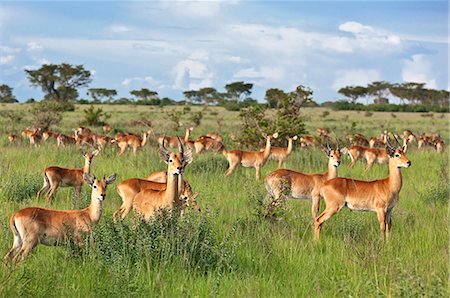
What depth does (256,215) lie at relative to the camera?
7.92 metres

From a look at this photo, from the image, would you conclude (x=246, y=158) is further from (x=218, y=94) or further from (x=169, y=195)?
(x=218, y=94)

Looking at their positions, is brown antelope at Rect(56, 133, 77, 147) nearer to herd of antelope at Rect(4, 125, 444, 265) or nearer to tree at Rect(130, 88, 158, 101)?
herd of antelope at Rect(4, 125, 444, 265)

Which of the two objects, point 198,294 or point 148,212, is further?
point 148,212

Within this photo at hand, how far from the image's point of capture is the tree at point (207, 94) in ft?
275

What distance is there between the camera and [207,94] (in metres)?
85.1

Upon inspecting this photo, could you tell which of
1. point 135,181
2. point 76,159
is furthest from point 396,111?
point 135,181

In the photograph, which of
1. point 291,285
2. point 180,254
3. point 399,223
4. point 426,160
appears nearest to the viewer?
point 291,285

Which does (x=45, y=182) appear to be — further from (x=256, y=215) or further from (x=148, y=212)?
(x=256, y=215)

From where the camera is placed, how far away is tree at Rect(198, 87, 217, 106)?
275 ft

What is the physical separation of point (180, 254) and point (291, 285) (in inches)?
44.1

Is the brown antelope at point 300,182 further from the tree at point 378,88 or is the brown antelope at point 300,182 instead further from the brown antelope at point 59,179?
the tree at point 378,88

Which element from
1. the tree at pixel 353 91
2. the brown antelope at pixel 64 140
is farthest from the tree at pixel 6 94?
the brown antelope at pixel 64 140

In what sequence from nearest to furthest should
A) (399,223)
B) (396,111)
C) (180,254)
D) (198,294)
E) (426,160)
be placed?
(198,294) → (180,254) → (399,223) → (426,160) → (396,111)

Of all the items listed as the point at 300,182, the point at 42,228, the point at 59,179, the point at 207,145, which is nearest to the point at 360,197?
the point at 300,182
